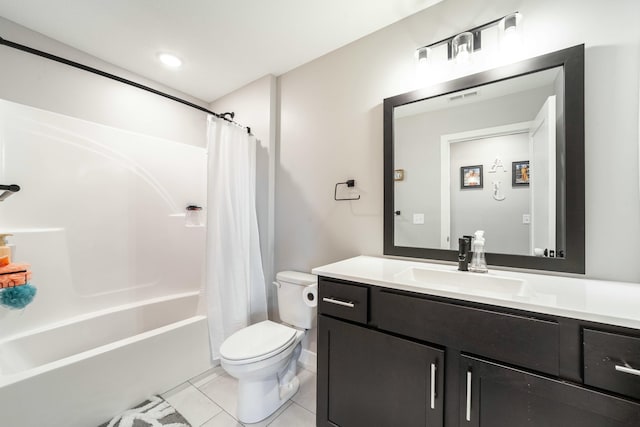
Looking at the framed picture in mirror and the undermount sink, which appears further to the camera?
the framed picture in mirror

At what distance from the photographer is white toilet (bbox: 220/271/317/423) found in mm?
1408

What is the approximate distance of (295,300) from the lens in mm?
1866

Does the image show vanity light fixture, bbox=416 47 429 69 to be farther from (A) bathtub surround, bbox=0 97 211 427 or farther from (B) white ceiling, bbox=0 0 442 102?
(A) bathtub surround, bbox=0 97 211 427

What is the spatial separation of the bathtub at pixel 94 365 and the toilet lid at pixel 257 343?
514 millimetres

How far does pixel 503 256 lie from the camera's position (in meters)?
1.31

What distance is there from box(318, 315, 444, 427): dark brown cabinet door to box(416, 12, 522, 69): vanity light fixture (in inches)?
58.8

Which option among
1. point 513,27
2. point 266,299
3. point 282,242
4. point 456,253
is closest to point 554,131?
point 513,27

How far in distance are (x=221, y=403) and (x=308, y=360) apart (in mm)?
669

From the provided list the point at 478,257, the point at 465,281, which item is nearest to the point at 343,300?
the point at 465,281

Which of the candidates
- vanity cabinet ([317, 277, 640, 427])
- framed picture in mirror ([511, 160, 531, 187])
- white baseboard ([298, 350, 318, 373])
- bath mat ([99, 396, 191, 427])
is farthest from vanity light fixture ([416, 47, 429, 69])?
bath mat ([99, 396, 191, 427])

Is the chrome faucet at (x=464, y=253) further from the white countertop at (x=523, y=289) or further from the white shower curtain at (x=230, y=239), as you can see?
the white shower curtain at (x=230, y=239)

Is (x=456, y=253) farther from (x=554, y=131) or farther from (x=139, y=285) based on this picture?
→ (x=139, y=285)

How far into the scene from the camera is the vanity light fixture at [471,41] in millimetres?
1244

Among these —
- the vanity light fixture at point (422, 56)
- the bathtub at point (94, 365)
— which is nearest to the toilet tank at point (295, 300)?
the bathtub at point (94, 365)
